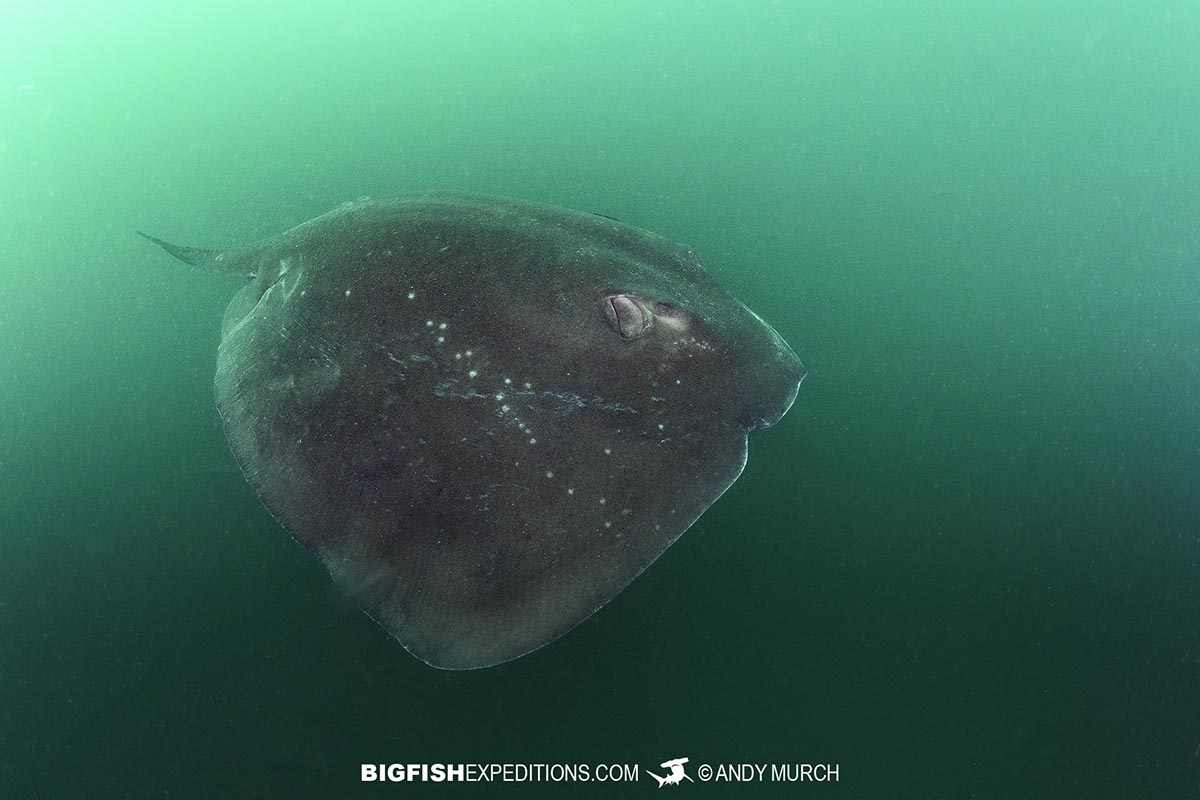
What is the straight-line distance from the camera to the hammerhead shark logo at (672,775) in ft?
10.2

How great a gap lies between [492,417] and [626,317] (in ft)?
2.26

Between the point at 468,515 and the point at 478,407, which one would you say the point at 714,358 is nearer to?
the point at 478,407

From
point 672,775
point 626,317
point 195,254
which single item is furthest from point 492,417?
point 195,254

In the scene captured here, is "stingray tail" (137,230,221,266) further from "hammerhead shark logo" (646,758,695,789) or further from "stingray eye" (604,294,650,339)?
"hammerhead shark logo" (646,758,695,789)

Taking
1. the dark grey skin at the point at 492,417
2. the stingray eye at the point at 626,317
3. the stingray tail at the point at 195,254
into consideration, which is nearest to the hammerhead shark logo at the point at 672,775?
the dark grey skin at the point at 492,417

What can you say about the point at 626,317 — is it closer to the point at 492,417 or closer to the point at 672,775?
the point at 492,417

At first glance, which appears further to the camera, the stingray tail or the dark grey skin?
the stingray tail

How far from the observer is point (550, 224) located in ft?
10.4

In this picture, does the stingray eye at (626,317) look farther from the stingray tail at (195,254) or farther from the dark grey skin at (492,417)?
the stingray tail at (195,254)

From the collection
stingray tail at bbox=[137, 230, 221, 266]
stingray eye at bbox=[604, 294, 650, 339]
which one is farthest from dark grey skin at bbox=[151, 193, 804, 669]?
stingray tail at bbox=[137, 230, 221, 266]

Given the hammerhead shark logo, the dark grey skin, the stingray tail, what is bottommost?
the hammerhead shark logo

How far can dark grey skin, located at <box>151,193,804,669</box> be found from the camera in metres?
2.43

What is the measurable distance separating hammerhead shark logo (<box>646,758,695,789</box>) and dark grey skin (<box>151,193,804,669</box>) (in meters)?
1.31

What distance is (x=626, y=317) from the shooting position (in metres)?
2.68
